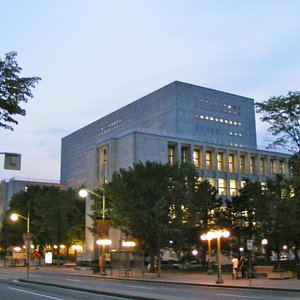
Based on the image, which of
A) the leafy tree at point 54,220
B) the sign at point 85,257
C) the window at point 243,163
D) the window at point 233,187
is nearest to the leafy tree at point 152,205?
the leafy tree at point 54,220

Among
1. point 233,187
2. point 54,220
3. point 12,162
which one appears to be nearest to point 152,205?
point 12,162

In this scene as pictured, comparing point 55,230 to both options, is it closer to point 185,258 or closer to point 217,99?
point 185,258

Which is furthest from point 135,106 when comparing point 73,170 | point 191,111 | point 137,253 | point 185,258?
point 137,253

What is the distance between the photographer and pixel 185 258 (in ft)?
221

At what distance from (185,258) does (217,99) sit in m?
85.5

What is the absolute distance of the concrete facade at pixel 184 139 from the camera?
88.6 meters

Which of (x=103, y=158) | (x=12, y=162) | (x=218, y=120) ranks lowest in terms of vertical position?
(x=12, y=162)

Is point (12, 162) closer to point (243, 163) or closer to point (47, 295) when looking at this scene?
point (47, 295)

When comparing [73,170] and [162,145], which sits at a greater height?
[73,170]

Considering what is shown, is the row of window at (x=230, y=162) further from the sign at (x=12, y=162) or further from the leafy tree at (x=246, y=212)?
the sign at (x=12, y=162)

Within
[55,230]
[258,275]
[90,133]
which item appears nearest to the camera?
[258,275]

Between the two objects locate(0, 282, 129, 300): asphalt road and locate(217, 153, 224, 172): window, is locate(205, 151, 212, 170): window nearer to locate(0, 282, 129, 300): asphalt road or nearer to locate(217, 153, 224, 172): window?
locate(217, 153, 224, 172): window

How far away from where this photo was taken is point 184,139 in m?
92.8

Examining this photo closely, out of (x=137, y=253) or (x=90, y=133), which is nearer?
(x=137, y=253)
